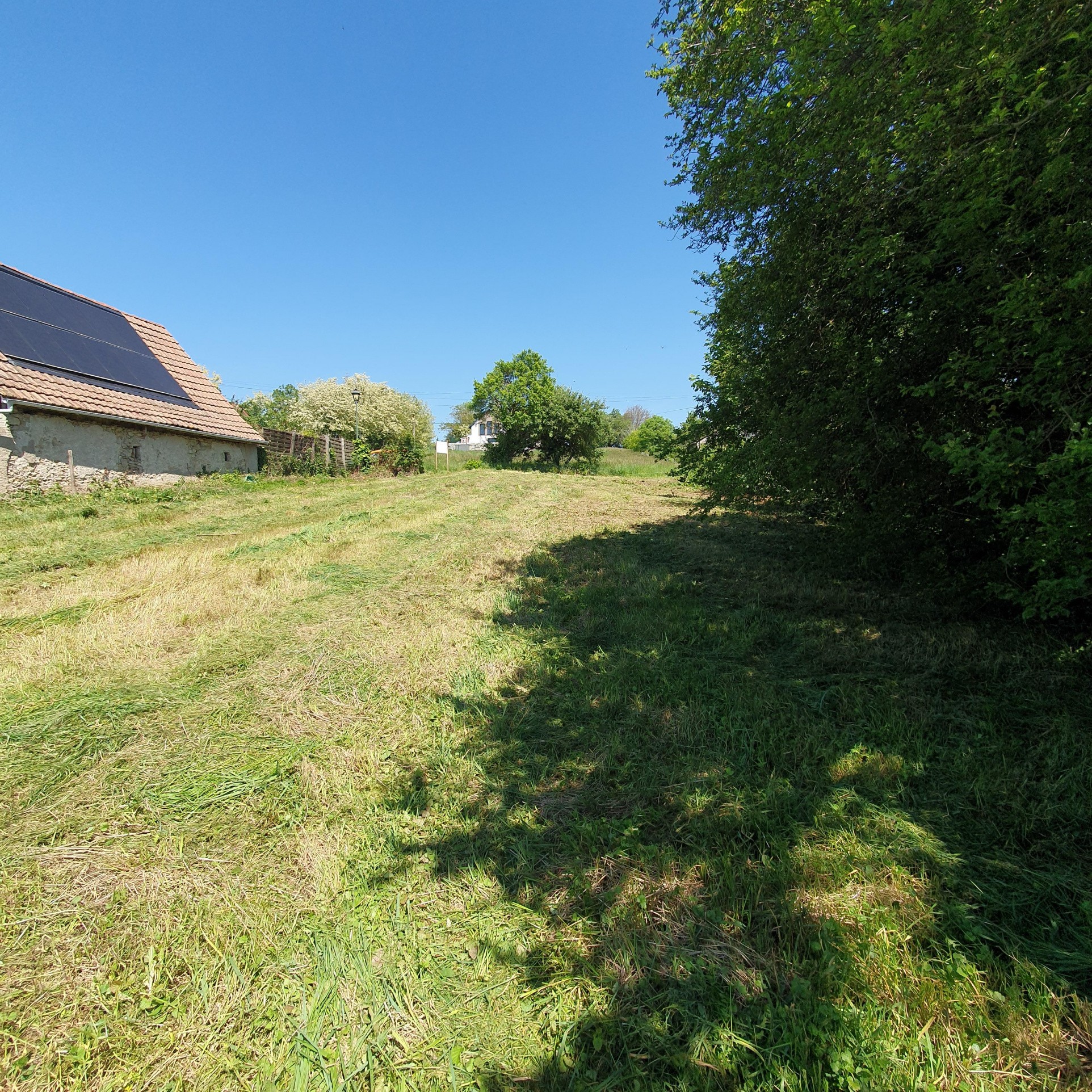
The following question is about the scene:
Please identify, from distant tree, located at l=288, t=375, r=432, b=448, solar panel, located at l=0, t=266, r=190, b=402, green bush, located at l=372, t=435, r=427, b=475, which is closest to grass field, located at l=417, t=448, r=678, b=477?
green bush, located at l=372, t=435, r=427, b=475

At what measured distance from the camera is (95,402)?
40.2 feet

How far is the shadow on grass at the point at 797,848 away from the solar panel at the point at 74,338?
16317 mm

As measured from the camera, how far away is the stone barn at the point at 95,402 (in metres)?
11.0

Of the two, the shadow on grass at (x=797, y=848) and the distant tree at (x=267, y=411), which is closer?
the shadow on grass at (x=797, y=848)

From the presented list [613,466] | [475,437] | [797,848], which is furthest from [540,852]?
[475,437]

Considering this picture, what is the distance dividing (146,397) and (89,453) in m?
3.08

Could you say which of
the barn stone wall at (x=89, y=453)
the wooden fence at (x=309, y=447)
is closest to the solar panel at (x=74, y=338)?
the barn stone wall at (x=89, y=453)

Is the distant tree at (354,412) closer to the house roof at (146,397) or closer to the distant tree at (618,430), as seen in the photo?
the house roof at (146,397)

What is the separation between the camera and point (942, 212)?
3.46m

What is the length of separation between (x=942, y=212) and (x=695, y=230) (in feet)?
12.6

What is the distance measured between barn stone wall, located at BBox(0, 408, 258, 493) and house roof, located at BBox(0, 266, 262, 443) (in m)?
0.43

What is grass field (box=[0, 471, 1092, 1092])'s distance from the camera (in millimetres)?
1601

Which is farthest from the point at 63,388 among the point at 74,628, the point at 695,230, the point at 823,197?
the point at 823,197

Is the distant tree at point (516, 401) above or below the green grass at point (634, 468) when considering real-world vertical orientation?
above
